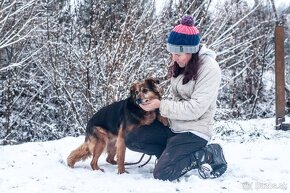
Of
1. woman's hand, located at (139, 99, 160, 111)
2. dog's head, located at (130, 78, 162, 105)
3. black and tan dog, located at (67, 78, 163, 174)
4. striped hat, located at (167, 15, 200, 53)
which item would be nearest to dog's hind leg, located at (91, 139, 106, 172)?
black and tan dog, located at (67, 78, 163, 174)

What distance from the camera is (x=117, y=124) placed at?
16.1ft

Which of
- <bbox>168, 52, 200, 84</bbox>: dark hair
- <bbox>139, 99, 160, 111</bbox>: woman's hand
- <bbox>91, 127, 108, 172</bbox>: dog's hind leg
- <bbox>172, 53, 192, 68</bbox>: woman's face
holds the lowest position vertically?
<bbox>91, 127, 108, 172</bbox>: dog's hind leg

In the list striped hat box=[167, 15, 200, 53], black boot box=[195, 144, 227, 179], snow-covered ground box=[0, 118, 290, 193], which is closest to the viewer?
snow-covered ground box=[0, 118, 290, 193]

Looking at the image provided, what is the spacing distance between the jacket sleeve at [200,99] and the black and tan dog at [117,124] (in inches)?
18.4

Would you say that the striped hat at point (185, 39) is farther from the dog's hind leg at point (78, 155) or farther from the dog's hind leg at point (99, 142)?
the dog's hind leg at point (78, 155)

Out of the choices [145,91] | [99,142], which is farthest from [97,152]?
[145,91]

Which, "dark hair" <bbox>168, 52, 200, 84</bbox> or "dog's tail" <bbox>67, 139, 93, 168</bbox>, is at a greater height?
"dark hair" <bbox>168, 52, 200, 84</bbox>

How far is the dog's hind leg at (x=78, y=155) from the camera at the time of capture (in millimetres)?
5016

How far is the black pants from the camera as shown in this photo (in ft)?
14.2

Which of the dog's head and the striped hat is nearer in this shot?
the striped hat

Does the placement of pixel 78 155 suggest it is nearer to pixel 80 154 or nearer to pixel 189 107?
pixel 80 154

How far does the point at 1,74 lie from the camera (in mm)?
13992

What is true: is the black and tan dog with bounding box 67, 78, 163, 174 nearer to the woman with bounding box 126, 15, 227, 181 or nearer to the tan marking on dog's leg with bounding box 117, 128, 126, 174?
the tan marking on dog's leg with bounding box 117, 128, 126, 174

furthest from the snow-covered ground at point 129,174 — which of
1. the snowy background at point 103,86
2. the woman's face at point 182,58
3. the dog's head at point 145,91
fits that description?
the woman's face at point 182,58
